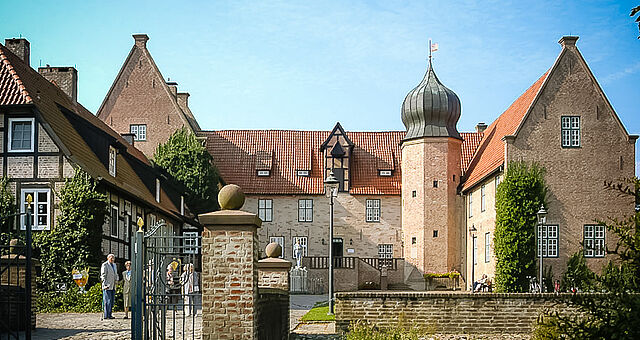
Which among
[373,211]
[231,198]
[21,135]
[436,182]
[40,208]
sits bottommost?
[373,211]

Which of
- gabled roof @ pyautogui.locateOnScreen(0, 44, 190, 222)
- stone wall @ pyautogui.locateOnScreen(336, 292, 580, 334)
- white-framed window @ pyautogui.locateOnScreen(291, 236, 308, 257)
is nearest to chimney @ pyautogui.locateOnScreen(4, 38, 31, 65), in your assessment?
gabled roof @ pyautogui.locateOnScreen(0, 44, 190, 222)

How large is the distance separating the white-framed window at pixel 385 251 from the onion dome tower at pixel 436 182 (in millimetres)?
3957

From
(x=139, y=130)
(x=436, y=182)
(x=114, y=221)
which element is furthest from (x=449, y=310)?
(x=139, y=130)

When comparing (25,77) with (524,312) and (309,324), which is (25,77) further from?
(524,312)

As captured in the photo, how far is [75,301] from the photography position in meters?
23.9

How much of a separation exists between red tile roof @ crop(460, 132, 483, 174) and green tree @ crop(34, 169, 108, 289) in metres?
24.4

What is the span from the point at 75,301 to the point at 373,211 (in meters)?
24.3

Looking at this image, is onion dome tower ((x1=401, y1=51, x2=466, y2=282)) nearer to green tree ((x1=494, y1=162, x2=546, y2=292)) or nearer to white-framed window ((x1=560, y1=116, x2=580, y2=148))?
green tree ((x1=494, y1=162, x2=546, y2=292))

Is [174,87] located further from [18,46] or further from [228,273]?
[228,273]

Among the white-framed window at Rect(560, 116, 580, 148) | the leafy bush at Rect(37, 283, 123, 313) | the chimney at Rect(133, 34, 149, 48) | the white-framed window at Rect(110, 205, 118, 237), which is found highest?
the chimney at Rect(133, 34, 149, 48)

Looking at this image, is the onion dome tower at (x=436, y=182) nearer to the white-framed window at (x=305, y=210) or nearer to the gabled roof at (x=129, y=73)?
the white-framed window at (x=305, y=210)

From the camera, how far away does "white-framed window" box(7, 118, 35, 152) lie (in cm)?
2478

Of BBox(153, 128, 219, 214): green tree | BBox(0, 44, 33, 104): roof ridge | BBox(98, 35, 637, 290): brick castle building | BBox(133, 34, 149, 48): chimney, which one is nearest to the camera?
BBox(0, 44, 33, 104): roof ridge

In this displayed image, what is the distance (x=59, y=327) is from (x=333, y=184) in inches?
309
